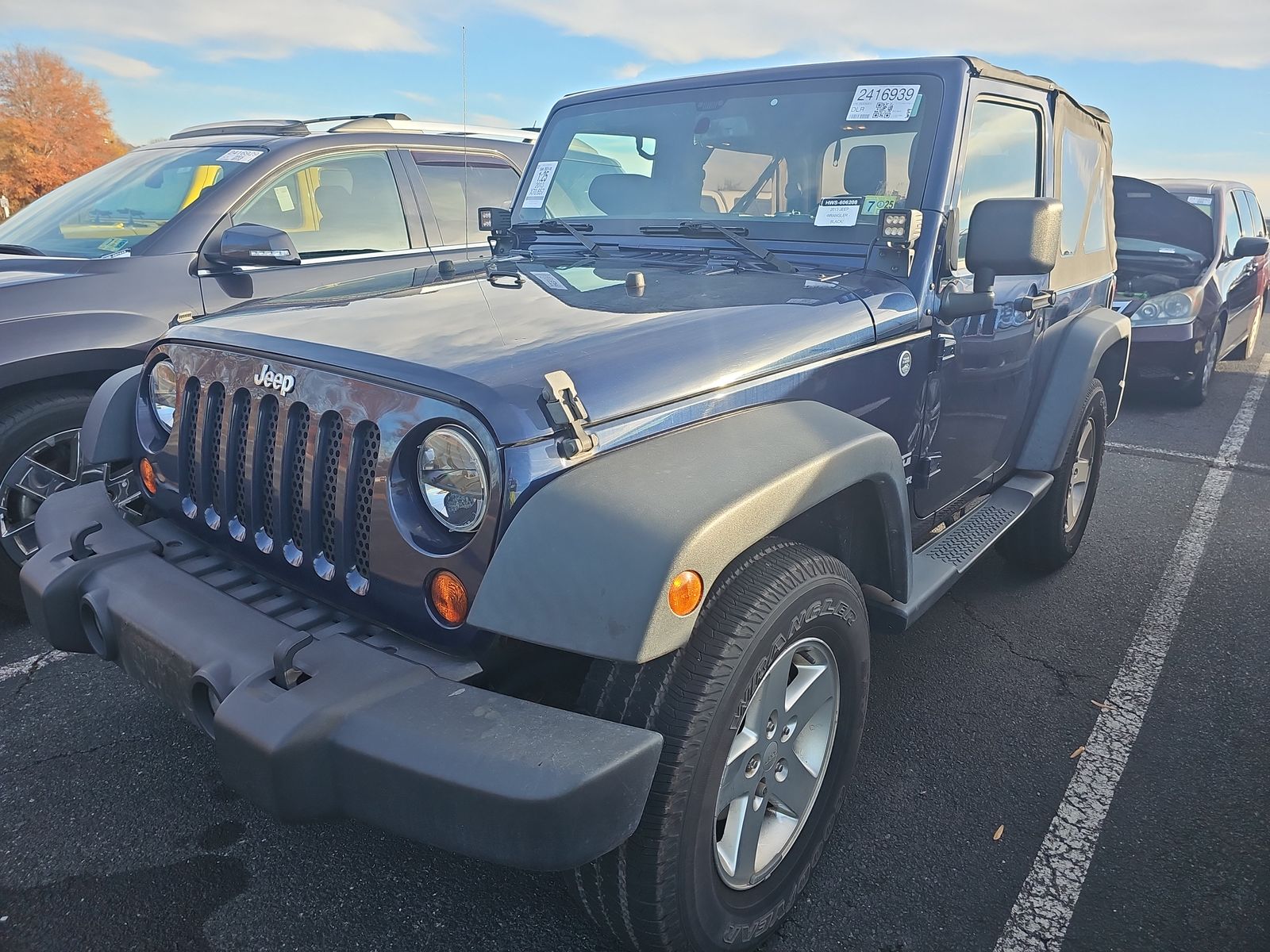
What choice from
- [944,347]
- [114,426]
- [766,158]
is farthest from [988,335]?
[114,426]

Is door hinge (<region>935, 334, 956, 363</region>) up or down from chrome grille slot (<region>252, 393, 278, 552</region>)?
up

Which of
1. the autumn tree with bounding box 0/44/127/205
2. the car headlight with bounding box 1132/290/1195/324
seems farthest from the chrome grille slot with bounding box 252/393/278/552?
the autumn tree with bounding box 0/44/127/205

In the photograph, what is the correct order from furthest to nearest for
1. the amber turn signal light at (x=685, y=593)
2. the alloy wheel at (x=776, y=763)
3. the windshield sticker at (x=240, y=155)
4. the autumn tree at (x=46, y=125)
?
the autumn tree at (x=46, y=125)
the windshield sticker at (x=240, y=155)
the alloy wheel at (x=776, y=763)
the amber turn signal light at (x=685, y=593)

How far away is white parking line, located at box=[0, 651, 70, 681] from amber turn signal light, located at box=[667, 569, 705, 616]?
264 cm

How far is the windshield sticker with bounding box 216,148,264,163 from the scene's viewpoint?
423 cm

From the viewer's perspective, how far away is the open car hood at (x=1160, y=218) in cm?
850

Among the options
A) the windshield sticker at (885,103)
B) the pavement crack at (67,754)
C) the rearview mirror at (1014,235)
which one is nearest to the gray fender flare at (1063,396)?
the rearview mirror at (1014,235)

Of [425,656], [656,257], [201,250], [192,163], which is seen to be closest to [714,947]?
[425,656]

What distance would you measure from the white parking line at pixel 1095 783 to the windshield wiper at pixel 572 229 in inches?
87.9

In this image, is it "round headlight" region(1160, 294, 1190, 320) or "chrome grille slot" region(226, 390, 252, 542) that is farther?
"round headlight" region(1160, 294, 1190, 320)

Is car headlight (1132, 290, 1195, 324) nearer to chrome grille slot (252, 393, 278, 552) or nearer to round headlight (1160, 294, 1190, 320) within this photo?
round headlight (1160, 294, 1190, 320)

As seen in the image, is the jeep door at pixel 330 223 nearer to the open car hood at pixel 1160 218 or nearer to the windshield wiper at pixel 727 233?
the windshield wiper at pixel 727 233

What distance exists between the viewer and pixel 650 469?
1808 millimetres

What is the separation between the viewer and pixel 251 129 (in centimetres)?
481
